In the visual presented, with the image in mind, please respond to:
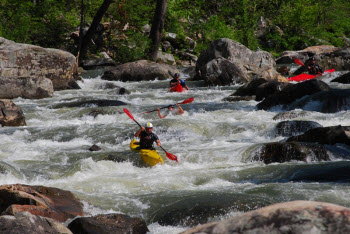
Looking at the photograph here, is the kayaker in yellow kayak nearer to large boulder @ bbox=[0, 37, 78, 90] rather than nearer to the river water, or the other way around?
the river water

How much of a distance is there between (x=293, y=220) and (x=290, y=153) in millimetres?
5211

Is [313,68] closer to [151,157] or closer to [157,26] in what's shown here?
[157,26]

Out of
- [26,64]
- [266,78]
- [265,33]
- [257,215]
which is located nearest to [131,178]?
[257,215]

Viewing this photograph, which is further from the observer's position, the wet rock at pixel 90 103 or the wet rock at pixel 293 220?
the wet rock at pixel 90 103

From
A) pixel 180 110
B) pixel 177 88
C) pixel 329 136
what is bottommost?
pixel 180 110

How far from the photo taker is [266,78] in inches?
553

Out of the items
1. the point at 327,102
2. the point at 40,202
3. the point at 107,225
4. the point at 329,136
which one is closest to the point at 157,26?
the point at 327,102

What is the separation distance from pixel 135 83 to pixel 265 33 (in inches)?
611

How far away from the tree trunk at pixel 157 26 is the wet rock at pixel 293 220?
18.9 metres

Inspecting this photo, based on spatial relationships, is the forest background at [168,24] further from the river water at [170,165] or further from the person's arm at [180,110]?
the river water at [170,165]

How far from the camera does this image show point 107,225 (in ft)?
13.8

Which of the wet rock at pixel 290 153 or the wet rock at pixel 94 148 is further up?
the wet rock at pixel 290 153

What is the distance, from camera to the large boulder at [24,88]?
1387 cm

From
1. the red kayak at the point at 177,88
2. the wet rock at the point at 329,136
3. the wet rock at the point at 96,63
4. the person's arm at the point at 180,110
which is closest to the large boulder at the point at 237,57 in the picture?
the red kayak at the point at 177,88
